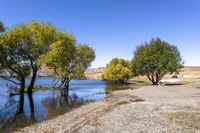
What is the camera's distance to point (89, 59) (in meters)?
86.4

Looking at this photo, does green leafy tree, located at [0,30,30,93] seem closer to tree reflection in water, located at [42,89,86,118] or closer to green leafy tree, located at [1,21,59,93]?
green leafy tree, located at [1,21,59,93]

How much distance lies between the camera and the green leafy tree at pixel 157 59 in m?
91.3

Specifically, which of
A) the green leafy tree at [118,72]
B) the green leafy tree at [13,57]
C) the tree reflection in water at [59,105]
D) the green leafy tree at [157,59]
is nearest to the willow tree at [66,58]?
the green leafy tree at [13,57]

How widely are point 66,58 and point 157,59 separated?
38.1 m

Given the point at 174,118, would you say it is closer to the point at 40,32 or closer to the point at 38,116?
the point at 38,116

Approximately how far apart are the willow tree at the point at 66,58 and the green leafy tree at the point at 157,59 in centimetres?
1939

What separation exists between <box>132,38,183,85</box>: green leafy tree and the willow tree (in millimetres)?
19394

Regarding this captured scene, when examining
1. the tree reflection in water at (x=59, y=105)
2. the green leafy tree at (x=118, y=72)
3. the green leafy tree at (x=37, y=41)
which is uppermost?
the green leafy tree at (x=37, y=41)

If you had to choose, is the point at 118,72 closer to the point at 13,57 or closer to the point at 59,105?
the point at 13,57

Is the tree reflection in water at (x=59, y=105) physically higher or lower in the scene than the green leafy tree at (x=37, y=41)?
lower

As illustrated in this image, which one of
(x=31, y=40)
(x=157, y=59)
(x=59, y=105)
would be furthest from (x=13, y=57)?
(x=157, y=59)

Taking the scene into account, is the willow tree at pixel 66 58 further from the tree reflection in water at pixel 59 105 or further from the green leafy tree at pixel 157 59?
the green leafy tree at pixel 157 59

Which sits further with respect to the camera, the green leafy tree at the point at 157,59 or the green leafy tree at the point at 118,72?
the green leafy tree at the point at 118,72

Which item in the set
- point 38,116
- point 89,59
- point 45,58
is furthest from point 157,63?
point 38,116
